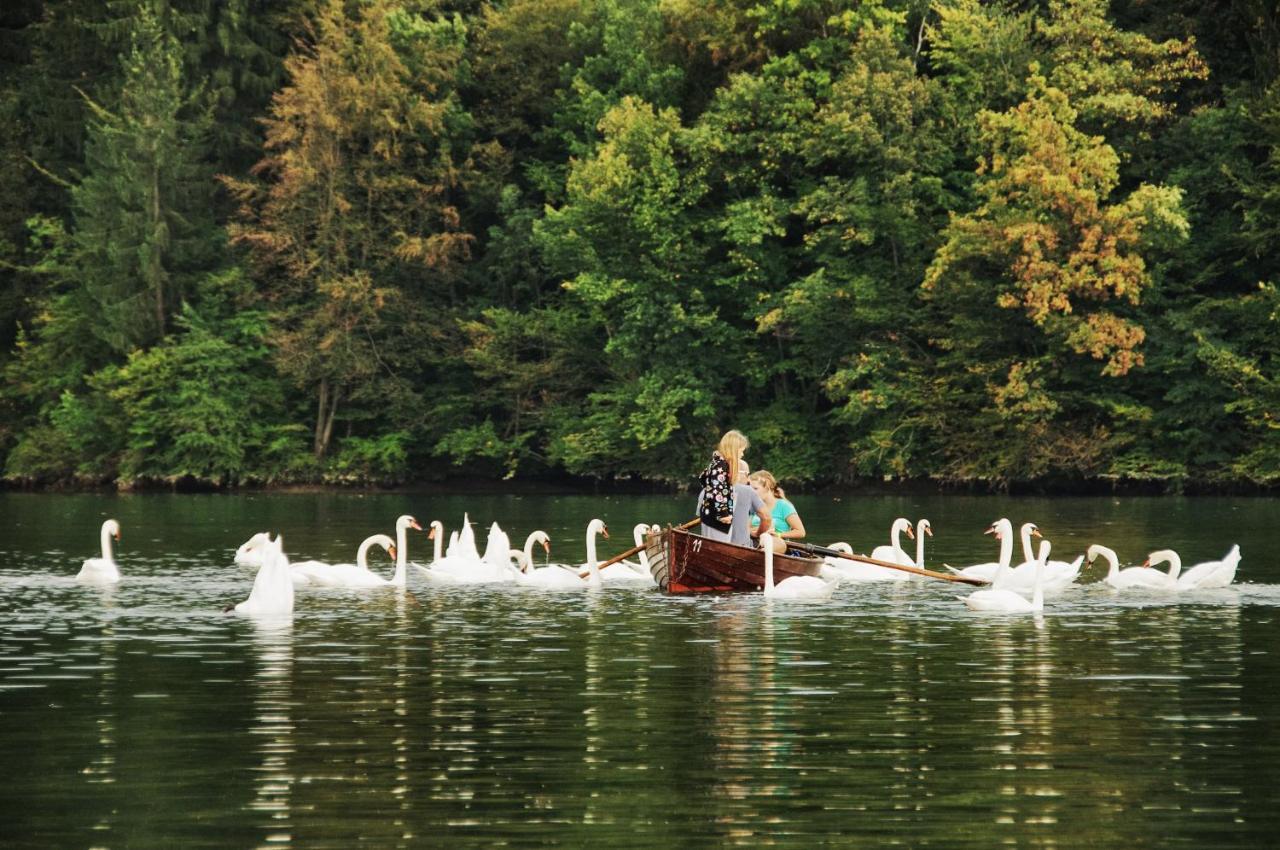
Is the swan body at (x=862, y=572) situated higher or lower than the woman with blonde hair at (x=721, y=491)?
lower

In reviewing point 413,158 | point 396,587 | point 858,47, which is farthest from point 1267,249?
point 396,587

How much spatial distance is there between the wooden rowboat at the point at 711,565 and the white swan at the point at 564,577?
114 centimetres

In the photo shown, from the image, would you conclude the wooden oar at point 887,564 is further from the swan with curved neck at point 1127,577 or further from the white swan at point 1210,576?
the white swan at point 1210,576

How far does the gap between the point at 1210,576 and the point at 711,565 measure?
243 inches

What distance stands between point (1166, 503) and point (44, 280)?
40.7 meters

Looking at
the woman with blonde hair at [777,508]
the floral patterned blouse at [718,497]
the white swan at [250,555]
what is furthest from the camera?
the white swan at [250,555]

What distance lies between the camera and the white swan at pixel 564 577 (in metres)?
28.1

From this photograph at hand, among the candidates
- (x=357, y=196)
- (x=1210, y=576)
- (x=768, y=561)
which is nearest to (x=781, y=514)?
(x=768, y=561)

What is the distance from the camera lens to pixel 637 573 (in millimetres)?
29859

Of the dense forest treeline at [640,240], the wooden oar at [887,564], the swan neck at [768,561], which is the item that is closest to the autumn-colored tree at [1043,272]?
the dense forest treeline at [640,240]

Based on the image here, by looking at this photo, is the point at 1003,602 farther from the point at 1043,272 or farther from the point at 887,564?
the point at 1043,272

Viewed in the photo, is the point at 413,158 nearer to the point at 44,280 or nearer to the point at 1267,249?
the point at 44,280

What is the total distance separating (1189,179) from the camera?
5800 cm

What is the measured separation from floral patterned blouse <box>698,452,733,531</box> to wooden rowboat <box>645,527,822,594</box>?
0.69 metres
